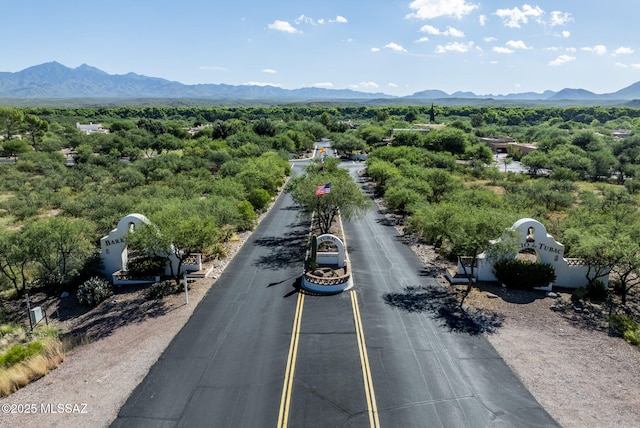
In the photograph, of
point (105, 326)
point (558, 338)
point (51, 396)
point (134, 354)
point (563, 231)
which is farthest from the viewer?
point (563, 231)

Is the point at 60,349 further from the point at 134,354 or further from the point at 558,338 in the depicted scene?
the point at 558,338

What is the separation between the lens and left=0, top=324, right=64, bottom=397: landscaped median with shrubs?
17734 mm

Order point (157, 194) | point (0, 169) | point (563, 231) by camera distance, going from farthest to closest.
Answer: point (0, 169)
point (157, 194)
point (563, 231)

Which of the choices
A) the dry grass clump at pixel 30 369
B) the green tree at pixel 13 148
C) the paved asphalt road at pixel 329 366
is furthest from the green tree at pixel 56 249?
the green tree at pixel 13 148

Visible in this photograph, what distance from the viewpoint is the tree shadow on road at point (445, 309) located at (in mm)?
22344

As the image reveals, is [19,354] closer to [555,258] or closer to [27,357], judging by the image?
[27,357]

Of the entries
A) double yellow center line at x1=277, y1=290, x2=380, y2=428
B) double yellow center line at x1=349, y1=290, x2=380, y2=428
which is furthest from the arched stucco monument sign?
double yellow center line at x1=349, y1=290, x2=380, y2=428

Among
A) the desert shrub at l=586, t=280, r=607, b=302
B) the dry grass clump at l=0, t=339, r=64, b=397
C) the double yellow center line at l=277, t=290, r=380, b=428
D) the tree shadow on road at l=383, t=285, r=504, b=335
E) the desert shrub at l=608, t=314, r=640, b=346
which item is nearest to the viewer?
the double yellow center line at l=277, t=290, r=380, b=428

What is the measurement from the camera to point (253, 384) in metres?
17.0

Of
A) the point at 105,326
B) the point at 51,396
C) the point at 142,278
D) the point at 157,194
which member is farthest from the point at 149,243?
the point at 157,194

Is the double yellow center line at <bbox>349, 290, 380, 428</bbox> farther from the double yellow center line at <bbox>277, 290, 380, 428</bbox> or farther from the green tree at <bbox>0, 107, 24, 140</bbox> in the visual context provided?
the green tree at <bbox>0, 107, 24, 140</bbox>

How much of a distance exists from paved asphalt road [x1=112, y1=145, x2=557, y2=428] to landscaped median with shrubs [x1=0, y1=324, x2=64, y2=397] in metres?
5.66

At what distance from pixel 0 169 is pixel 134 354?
69955mm

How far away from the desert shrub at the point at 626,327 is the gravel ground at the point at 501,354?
61cm
